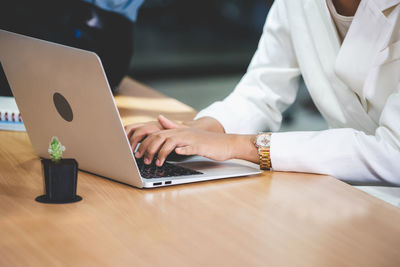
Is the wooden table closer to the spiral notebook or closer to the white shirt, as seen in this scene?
the spiral notebook

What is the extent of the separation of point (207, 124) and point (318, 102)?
1.00ft

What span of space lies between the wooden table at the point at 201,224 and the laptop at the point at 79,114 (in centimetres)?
3

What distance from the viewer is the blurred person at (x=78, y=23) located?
1711mm

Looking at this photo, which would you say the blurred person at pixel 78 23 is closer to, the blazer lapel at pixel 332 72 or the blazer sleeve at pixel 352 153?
the blazer lapel at pixel 332 72

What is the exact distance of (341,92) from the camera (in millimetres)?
1417

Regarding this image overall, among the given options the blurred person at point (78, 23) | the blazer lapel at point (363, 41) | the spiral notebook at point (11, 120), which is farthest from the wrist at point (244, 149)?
the blurred person at point (78, 23)

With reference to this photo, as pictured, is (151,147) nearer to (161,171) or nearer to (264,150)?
(161,171)

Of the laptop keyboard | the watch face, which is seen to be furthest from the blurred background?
the laptop keyboard

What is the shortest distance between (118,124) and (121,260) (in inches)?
11.1

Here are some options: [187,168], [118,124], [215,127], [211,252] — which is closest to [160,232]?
[211,252]

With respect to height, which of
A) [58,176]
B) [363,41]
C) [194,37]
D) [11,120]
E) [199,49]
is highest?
[363,41]

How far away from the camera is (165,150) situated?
112 cm

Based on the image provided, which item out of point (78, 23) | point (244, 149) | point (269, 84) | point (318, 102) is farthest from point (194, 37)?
point (244, 149)

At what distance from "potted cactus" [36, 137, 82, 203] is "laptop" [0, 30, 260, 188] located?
0.09m
